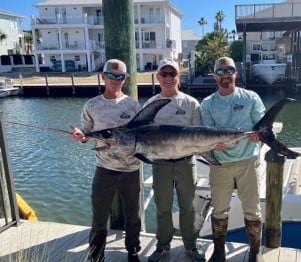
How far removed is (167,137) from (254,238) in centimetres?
124

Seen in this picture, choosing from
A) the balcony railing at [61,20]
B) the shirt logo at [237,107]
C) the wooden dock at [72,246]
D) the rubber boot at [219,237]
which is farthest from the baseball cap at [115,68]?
the balcony railing at [61,20]

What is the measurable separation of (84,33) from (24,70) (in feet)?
27.5

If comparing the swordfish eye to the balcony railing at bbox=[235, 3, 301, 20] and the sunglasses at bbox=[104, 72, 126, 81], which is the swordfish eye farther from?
the balcony railing at bbox=[235, 3, 301, 20]

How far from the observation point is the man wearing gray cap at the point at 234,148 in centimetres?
323

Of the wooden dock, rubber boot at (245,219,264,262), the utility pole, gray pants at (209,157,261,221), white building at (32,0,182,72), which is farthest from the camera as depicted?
white building at (32,0,182,72)

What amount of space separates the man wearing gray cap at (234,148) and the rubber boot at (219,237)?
0.38ft

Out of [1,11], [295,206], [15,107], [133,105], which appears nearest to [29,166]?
[295,206]

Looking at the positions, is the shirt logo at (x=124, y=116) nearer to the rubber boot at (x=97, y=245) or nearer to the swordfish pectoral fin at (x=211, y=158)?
the swordfish pectoral fin at (x=211, y=158)

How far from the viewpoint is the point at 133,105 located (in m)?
3.35

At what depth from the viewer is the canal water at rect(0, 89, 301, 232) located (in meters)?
8.77

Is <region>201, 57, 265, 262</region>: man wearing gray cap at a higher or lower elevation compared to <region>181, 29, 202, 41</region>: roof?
lower

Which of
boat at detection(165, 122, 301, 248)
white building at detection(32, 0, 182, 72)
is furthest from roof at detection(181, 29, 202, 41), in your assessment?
boat at detection(165, 122, 301, 248)

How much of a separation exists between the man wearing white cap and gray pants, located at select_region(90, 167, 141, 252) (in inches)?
7.8

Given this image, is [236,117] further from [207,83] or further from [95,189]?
[207,83]
